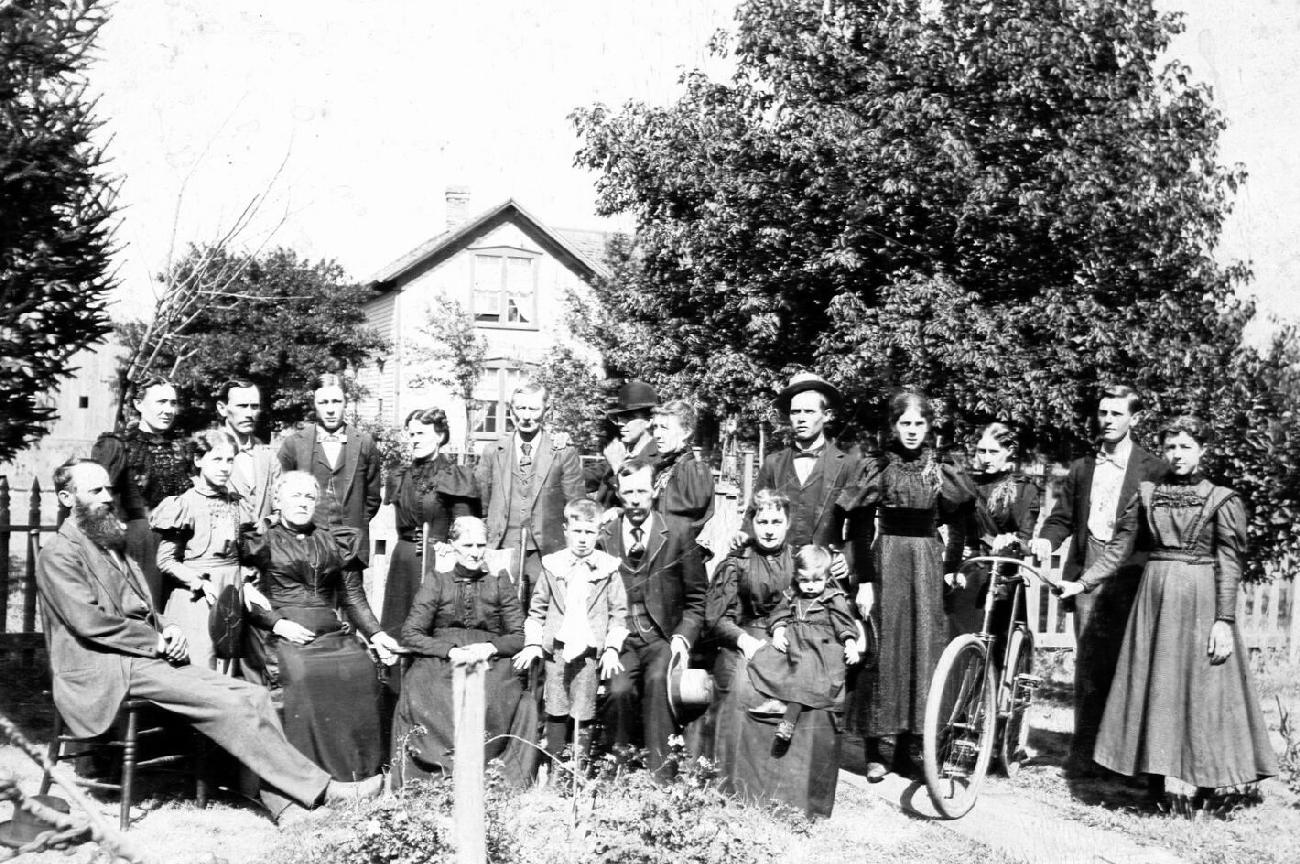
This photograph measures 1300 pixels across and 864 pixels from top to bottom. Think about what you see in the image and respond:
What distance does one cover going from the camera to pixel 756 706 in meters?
5.45

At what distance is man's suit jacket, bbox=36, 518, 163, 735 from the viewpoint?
16.4 ft

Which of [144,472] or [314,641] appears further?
[144,472]

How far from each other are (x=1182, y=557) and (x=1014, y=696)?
116 centimetres

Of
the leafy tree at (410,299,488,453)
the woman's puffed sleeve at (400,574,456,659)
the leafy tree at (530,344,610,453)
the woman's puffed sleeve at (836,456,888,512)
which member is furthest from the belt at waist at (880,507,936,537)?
the leafy tree at (410,299,488,453)

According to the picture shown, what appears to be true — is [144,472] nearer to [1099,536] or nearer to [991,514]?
[991,514]

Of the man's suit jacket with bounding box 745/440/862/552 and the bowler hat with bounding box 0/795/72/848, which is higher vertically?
the man's suit jacket with bounding box 745/440/862/552

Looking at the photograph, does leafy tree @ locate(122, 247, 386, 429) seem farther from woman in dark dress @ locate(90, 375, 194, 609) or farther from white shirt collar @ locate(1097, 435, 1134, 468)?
white shirt collar @ locate(1097, 435, 1134, 468)

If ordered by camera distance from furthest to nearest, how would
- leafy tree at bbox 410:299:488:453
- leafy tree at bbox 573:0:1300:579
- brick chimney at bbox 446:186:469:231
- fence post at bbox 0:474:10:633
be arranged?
brick chimney at bbox 446:186:469:231, leafy tree at bbox 410:299:488:453, leafy tree at bbox 573:0:1300:579, fence post at bbox 0:474:10:633

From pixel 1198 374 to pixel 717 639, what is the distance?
4108 mm

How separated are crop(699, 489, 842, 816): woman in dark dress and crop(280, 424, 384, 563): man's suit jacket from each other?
8.01 feet

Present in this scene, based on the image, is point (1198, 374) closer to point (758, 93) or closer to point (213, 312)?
point (758, 93)

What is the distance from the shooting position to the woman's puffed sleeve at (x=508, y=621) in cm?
569

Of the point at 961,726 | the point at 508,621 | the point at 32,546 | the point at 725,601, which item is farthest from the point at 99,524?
the point at 961,726

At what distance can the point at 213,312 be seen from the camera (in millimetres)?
26469
